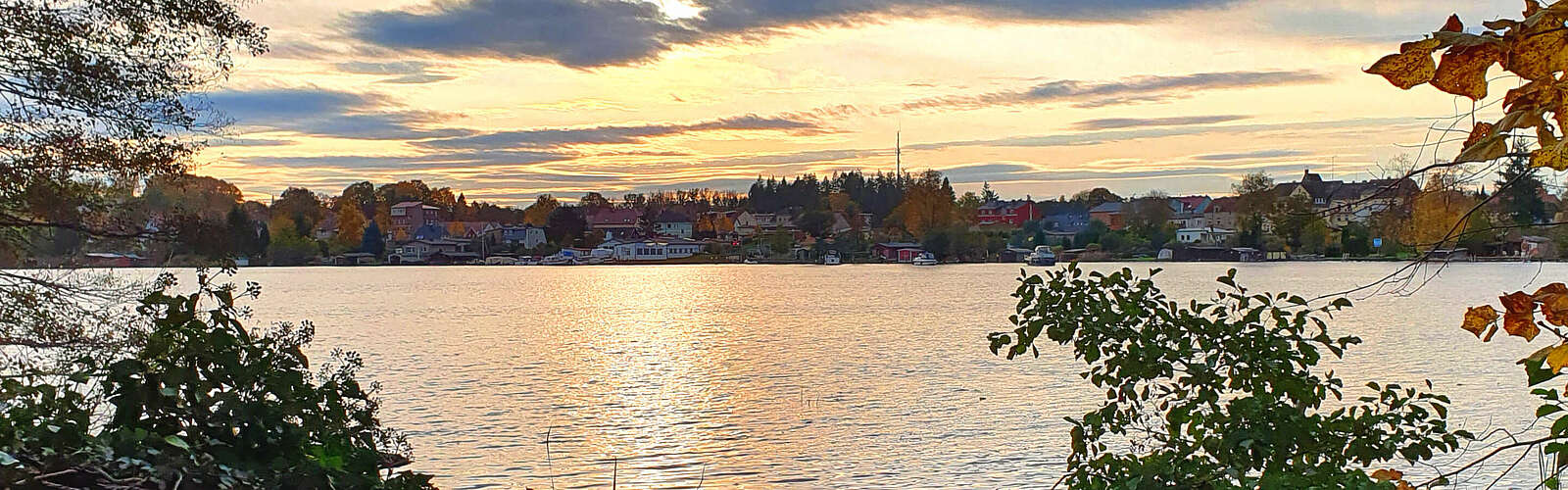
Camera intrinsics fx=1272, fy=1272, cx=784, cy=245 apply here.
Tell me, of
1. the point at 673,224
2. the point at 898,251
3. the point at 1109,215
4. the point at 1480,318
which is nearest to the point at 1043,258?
the point at 898,251

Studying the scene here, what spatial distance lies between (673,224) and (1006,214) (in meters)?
41.3

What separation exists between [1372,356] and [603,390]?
1758 centimetres

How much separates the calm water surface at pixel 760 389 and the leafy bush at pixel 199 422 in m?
3.16

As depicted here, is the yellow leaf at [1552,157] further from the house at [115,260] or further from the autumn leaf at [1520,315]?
the house at [115,260]

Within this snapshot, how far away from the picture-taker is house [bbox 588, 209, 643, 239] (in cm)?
15338

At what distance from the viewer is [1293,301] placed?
4.82 m

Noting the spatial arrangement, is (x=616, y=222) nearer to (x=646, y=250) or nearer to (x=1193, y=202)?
(x=646, y=250)

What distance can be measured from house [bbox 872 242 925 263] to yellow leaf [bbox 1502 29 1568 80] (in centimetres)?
12441

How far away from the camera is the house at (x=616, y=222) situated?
15338 centimetres

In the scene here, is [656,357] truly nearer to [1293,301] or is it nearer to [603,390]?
[603,390]

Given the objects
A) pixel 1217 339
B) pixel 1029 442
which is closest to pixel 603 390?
pixel 1029 442

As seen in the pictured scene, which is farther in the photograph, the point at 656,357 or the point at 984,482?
the point at 656,357

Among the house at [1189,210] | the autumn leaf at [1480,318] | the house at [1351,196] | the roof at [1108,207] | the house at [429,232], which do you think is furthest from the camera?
the house at [429,232]

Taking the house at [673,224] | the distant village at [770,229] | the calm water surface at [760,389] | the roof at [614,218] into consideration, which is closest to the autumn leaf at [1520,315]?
the calm water surface at [760,389]
